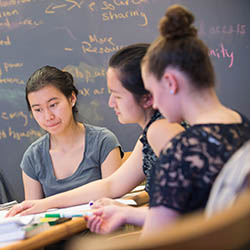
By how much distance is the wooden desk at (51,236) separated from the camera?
1330mm

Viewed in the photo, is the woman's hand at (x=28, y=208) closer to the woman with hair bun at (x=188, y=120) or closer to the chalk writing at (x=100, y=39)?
the woman with hair bun at (x=188, y=120)

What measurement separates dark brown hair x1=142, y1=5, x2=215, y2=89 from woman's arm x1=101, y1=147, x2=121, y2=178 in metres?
1.17

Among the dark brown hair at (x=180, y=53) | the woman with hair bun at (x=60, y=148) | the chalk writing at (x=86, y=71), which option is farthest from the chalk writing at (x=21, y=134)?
the dark brown hair at (x=180, y=53)

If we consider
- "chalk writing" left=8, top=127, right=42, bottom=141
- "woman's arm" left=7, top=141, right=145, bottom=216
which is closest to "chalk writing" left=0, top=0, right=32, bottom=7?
"chalk writing" left=8, top=127, right=42, bottom=141

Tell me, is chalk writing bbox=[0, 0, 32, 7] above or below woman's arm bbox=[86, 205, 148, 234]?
above

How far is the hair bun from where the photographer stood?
1.18 m

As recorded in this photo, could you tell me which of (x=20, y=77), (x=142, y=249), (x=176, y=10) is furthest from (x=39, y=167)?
(x=142, y=249)

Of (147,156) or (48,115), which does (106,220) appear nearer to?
(147,156)

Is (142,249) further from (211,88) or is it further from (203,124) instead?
(211,88)

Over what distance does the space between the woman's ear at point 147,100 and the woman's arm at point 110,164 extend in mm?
754

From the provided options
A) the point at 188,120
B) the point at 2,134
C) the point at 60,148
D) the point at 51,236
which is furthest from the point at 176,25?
the point at 2,134

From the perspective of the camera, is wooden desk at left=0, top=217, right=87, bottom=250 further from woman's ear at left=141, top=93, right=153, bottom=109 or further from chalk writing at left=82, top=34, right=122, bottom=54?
chalk writing at left=82, top=34, right=122, bottom=54

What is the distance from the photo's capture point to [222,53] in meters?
3.45

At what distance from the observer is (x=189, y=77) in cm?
112
